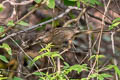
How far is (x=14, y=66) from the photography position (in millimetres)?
2506

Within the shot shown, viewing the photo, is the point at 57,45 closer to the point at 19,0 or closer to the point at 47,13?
the point at 19,0

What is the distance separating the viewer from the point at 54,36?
1.95m

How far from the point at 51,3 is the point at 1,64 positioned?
1.20 meters

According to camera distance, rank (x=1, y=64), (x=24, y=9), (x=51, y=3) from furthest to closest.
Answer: (x=24, y=9), (x=1, y=64), (x=51, y=3)

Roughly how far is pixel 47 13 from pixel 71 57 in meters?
0.89

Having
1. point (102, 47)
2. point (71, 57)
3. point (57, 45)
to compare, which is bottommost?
point (102, 47)

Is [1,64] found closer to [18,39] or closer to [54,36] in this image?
[18,39]

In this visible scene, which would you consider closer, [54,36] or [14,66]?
[54,36]

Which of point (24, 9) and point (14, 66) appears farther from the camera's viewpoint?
point (24, 9)

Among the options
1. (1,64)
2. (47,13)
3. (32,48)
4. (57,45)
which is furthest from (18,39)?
(47,13)

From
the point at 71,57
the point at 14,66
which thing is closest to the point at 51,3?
the point at 71,57

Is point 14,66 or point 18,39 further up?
point 18,39

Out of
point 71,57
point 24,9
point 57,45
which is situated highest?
point 24,9

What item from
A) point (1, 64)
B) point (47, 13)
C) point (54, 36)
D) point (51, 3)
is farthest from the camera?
point (47, 13)
